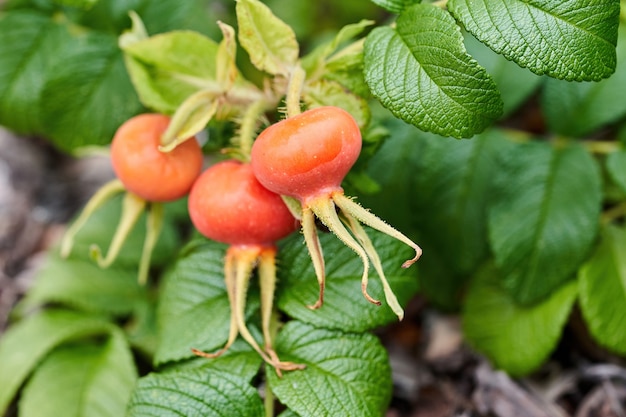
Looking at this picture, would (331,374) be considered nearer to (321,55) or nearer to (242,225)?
(242,225)

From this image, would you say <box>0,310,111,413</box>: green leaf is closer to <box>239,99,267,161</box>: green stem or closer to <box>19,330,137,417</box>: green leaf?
<box>19,330,137,417</box>: green leaf

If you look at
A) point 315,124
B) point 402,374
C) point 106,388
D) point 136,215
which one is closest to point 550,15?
point 315,124

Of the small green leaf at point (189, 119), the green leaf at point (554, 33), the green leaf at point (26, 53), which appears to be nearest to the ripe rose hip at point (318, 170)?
the small green leaf at point (189, 119)

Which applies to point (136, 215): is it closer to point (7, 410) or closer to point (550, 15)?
point (7, 410)

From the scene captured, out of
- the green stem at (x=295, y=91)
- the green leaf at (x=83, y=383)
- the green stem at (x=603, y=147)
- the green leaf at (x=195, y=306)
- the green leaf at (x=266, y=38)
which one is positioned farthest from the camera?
the green stem at (x=603, y=147)

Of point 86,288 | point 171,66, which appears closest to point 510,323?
point 171,66

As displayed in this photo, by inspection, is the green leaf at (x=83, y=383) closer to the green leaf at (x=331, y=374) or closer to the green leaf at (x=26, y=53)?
the green leaf at (x=331, y=374)
